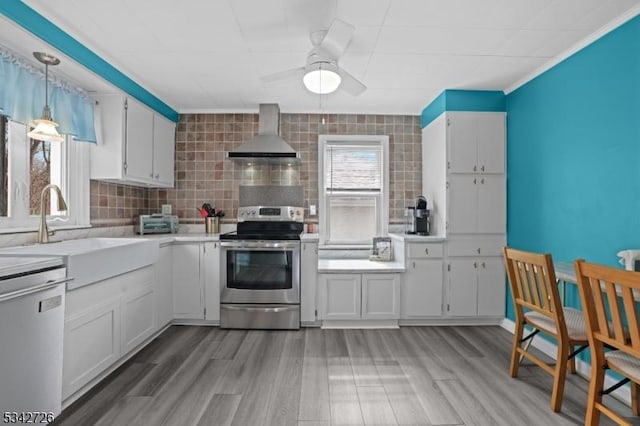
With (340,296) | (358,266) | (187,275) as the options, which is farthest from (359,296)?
(187,275)

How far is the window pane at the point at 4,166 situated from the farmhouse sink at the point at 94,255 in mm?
339

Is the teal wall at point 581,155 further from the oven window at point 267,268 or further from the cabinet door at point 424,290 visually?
the oven window at point 267,268

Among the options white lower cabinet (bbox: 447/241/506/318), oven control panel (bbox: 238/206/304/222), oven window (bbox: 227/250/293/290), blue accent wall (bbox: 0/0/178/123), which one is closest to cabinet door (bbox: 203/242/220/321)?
oven window (bbox: 227/250/293/290)

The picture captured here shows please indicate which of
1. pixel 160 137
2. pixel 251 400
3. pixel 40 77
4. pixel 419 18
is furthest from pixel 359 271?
pixel 40 77

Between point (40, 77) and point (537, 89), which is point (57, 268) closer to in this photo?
point (40, 77)

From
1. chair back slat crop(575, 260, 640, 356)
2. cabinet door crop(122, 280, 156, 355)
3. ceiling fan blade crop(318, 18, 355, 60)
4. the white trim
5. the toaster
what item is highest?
the white trim

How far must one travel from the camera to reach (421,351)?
2.82m

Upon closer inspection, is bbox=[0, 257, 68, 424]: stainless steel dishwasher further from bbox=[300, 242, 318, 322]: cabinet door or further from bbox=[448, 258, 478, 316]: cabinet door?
bbox=[448, 258, 478, 316]: cabinet door

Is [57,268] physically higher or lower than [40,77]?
lower

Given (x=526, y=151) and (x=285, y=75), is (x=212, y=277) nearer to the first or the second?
(x=285, y=75)

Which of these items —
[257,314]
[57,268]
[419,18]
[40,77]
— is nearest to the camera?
[57,268]

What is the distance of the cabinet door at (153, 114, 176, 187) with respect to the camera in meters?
3.57

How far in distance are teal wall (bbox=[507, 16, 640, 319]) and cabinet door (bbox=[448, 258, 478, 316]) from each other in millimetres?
359

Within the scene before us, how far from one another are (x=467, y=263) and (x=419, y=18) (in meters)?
2.33
